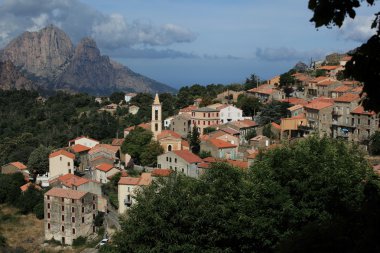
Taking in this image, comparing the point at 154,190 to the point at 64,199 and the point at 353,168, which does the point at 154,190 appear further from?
the point at 64,199

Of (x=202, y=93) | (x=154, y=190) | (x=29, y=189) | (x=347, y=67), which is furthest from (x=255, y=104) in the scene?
(x=347, y=67)

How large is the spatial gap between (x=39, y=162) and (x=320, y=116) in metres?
25.9

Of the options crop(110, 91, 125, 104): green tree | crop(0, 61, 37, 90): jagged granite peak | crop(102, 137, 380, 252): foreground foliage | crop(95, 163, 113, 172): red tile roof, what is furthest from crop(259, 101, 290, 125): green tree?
crop(0, 61, 37, 90): jagged granite peak

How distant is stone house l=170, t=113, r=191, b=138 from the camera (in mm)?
56219

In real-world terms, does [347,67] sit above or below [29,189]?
above

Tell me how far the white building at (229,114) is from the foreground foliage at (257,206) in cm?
3631

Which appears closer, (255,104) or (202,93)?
(255,104)

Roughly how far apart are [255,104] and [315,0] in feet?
176

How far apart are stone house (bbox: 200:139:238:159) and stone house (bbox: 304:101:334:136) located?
7345 millimetres

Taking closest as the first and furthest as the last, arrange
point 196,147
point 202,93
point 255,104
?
point 196,147, point 255,104, point 202,93

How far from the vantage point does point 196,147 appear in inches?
1913

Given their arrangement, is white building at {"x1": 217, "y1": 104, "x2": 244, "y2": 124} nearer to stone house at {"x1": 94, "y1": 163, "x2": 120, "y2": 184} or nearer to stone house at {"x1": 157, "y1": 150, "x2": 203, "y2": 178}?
stone house at {"x1": 157, "y1": 150, "x2": 203, "y2": 178}

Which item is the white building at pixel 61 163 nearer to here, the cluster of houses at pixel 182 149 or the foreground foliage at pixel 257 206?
the cluster of houses at pixel 182 149

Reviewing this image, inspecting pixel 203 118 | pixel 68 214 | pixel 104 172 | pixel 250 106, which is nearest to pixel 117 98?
pixel 250 106
